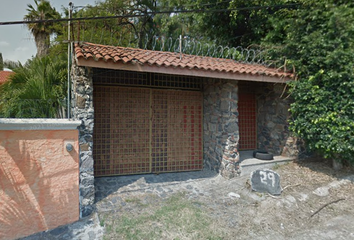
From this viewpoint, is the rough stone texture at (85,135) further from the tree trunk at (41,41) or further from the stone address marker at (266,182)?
the tree trunk at (41,41)

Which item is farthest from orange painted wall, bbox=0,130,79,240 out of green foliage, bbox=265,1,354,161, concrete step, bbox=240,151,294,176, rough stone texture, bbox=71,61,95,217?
green foliage, bbox=265,1,354,161

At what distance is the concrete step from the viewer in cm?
530

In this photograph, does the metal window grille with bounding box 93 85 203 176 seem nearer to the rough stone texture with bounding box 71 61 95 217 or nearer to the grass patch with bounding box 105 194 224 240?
the rough stone texture with bounding box 71 61 95 217

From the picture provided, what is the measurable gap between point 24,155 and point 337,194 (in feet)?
20.2

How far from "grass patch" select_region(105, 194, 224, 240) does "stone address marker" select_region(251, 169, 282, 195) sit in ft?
4.86

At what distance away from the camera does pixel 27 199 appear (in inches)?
125

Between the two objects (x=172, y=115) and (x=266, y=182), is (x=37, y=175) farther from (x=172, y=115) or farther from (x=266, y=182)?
(x=266, y=182)

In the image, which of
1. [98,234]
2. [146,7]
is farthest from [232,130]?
[146,7]

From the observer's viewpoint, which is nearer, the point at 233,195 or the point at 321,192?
the point at 233,195

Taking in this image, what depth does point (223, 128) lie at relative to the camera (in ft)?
17.3

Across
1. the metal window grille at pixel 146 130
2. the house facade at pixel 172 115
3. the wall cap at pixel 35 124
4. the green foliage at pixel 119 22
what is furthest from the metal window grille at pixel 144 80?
the green foliage at pixel 119 22

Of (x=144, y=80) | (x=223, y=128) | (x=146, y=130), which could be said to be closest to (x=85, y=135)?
(x=146, y=130)

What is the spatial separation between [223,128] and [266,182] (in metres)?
1.59

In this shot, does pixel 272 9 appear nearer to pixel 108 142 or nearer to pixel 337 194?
pixel 337 194
